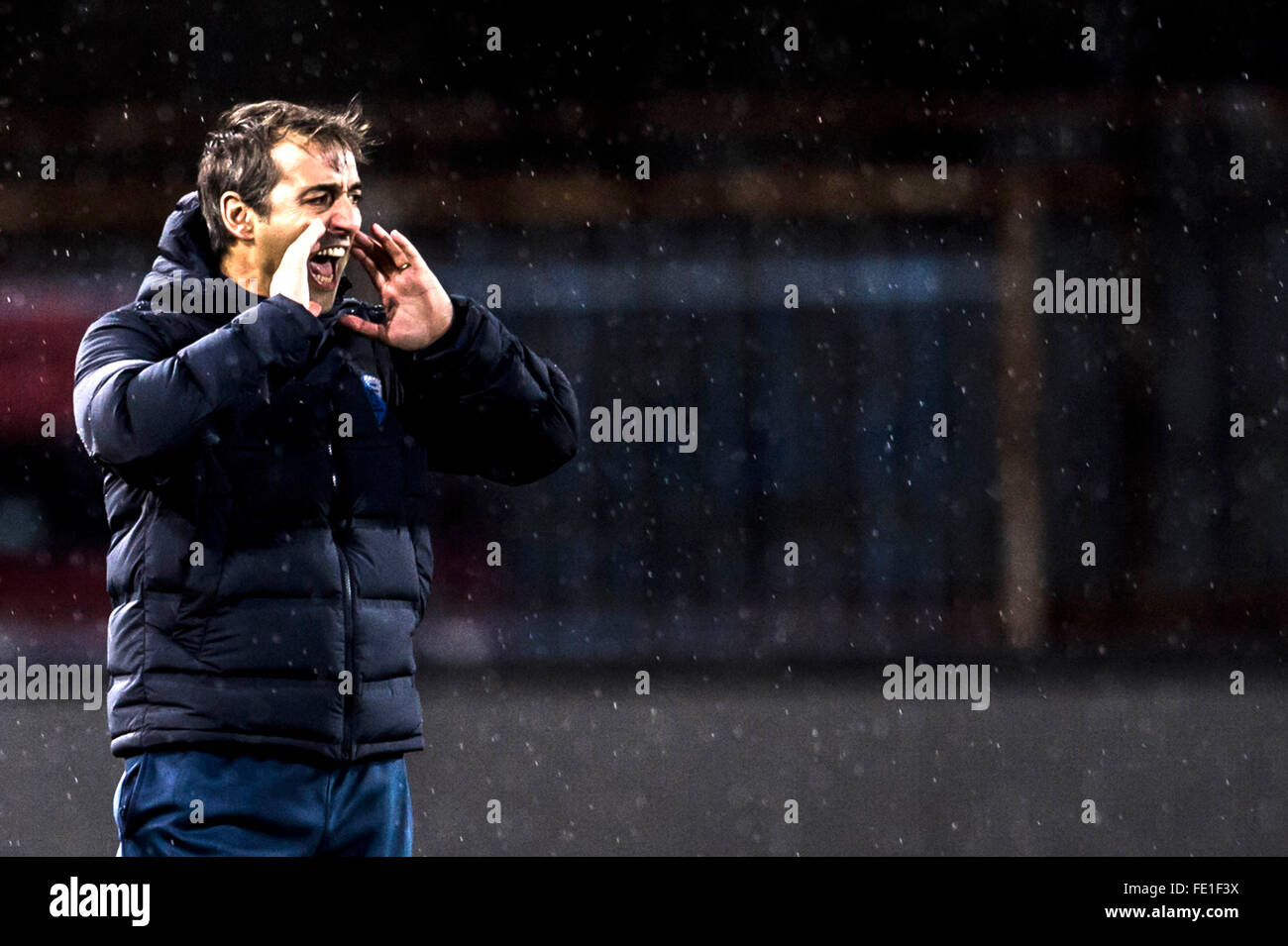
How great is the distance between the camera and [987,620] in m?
8.70

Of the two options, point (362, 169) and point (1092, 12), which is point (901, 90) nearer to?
point (1092, 12)

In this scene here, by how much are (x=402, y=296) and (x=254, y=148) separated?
0.30 meters

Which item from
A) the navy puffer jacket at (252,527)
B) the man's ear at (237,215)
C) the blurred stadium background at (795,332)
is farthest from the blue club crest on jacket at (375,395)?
the blurred stadium background at (795,332)

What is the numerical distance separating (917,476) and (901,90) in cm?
200

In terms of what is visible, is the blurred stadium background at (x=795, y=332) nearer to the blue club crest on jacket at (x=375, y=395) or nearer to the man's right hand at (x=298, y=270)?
the blue club crest on jacket at (x=375, y=395)

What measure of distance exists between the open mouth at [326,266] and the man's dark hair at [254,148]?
4.4 inches

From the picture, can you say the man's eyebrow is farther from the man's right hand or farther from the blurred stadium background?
the blurred stadium background

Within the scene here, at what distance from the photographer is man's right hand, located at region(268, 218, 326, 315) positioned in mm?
2309

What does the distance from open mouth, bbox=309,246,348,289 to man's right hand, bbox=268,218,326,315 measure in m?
0.08

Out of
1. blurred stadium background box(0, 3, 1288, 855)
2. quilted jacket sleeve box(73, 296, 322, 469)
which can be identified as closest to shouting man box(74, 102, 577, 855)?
quilted jacket sleeve box(73, 296, 322, 469)

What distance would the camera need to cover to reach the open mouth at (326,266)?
2480 mm

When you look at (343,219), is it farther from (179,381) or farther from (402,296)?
(179,381)

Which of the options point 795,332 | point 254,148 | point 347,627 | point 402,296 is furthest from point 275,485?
point 795,332
